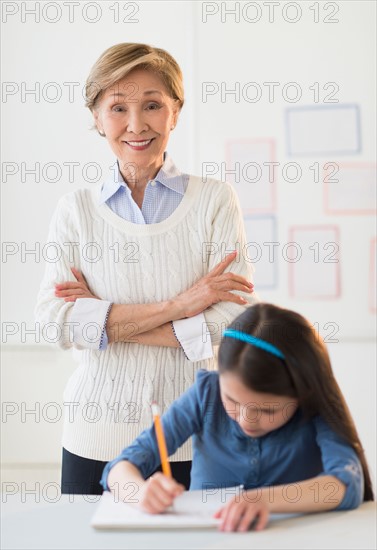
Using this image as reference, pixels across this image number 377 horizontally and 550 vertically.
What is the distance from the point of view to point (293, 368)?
4.62 feet

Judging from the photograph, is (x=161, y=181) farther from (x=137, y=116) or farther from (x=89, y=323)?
(x=89, y=323)

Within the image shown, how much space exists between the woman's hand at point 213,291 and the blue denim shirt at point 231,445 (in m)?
0.30

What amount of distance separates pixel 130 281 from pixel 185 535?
78 cm

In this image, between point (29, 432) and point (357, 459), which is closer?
point (357, 459)

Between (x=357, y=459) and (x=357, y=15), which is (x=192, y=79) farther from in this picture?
(x=357, y=459)

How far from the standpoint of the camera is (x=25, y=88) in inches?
124

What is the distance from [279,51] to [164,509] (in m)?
2.27

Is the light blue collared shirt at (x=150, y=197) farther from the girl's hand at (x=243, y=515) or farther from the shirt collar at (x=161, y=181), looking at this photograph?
the girl's hand at (x=243, y=515)

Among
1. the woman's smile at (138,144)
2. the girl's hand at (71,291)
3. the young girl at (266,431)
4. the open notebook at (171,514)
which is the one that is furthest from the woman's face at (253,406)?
the woman's smile at (138,144)

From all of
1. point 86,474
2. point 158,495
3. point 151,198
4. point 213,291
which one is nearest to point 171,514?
point 158,495

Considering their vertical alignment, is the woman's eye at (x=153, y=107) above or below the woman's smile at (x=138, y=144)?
above

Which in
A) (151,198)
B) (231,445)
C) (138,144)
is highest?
(138,144)

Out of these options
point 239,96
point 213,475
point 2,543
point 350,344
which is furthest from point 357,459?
point 239,96

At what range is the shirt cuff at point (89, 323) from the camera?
5.77ft
